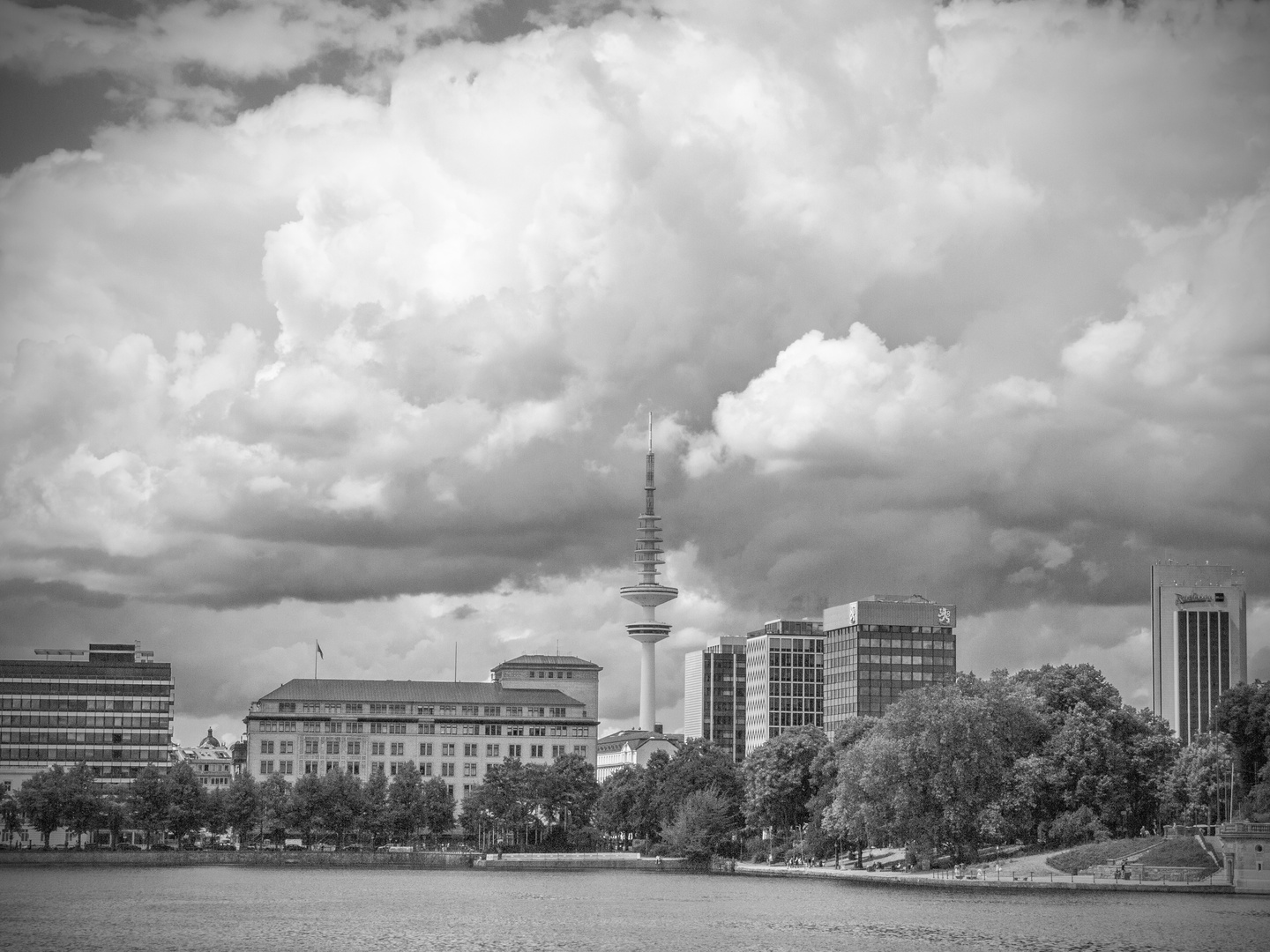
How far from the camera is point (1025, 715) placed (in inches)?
5655

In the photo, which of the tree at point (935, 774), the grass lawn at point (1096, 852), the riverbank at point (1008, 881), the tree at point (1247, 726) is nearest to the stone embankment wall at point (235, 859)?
the riverbank at point (1008, 881)

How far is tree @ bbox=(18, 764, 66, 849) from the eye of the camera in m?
188

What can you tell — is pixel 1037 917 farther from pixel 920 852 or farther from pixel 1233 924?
pixel 920 852

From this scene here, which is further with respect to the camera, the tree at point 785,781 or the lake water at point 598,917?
the tree at point 785,781

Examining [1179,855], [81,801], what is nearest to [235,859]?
[81,801]

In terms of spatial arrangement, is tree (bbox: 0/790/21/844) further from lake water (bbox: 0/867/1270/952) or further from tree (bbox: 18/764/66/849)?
lake water (bbox: 0/867/1270/952)

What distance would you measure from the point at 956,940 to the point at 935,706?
53243mm

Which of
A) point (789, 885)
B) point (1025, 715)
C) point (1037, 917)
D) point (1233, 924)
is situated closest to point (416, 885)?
point (789, 885)

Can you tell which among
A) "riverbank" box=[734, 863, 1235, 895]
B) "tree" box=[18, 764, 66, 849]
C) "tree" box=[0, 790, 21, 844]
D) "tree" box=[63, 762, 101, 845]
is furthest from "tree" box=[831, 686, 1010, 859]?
"tree" box=[0, 790, 21, 844]

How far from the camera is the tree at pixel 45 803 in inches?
7421

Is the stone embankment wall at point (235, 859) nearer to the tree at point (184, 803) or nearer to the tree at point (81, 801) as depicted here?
the tree at point (184, 803)

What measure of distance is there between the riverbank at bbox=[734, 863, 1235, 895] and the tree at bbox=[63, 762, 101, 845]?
7600 centimetres

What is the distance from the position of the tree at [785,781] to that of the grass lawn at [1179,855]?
170 feet

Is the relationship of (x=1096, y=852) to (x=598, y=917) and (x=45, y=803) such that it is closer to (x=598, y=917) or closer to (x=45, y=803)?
(x=598, y=917)
